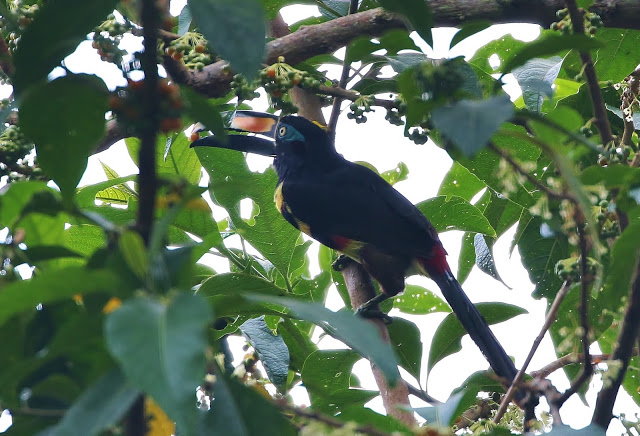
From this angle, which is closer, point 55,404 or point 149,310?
point 149,310

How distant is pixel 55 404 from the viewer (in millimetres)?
1157

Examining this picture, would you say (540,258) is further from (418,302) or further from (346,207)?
(346,207)

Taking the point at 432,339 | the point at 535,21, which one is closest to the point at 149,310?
the point at 535,21

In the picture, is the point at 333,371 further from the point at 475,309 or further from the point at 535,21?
the point at 535,21

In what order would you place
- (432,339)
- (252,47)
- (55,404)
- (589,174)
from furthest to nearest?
(432,339), (589,174), (55,404), (252,47)

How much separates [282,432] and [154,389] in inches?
12.0

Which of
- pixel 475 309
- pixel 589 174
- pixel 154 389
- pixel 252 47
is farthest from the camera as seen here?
pixel 475 309

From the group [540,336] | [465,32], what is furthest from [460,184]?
[465,32]

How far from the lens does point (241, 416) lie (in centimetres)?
106

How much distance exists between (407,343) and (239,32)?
1.92 m

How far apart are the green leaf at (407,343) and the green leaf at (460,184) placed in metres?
0.60

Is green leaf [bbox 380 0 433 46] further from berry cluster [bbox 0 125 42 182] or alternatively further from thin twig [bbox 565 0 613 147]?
berry cluster [bbox 0 125 42 182]

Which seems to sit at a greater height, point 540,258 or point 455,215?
point 455,215

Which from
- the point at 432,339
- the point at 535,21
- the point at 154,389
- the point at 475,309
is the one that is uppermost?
the point at 535,21
